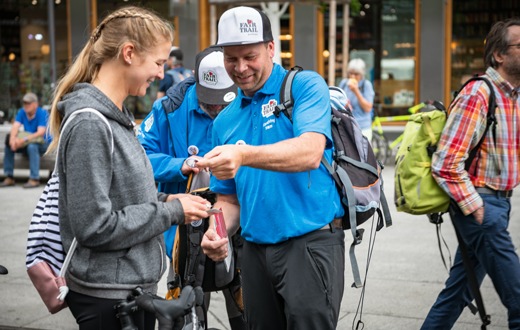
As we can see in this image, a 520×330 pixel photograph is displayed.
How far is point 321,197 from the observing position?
3371mm

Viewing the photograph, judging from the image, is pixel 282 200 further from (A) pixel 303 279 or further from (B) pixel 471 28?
(B) pixel 471 28

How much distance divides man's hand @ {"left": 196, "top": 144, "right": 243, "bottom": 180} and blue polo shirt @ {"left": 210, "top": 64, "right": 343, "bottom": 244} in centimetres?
48

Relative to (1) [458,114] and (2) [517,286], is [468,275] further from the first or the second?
(1) [458,114]

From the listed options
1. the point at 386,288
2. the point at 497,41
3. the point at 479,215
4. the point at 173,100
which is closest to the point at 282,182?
the point at 479,215

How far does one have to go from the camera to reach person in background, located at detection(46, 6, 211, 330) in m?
2.65

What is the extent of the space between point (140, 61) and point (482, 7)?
1671cm

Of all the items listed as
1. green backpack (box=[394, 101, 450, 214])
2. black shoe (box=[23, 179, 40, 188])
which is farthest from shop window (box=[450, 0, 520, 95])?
green backpack (box=[394, 101, 450, 214])

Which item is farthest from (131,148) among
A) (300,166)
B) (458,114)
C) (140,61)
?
(458,114)

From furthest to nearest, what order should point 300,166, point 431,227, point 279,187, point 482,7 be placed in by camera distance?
point 482,7
point 431,227
point 279,187
point 300,166

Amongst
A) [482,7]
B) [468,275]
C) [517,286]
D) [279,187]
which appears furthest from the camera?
[482,7]

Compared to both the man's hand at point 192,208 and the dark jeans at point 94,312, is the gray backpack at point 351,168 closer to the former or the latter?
the man's hand at point 192,208

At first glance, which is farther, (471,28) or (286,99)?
(471,28)

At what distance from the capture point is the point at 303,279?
3357mm

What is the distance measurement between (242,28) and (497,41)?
188 centimetres
